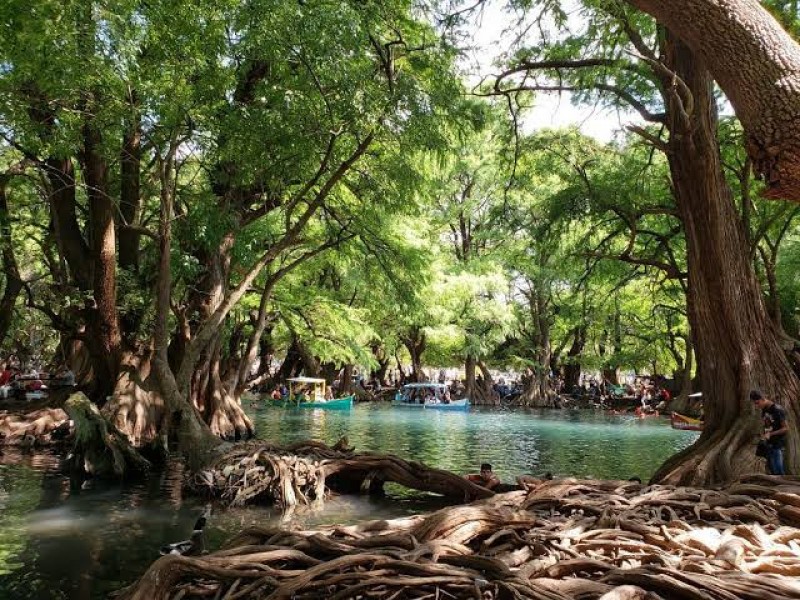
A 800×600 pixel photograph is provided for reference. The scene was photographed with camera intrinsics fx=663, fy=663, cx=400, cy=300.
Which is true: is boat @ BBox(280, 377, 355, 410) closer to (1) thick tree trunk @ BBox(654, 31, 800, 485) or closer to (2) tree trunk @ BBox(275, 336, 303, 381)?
(2) tree trunk @ BBox(275, 336, 303, 381)

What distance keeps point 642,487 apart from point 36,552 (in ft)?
22.9

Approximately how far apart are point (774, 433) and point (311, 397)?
3096 cm

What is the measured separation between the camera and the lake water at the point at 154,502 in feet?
23.0

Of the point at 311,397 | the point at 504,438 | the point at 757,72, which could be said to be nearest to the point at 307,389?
the point at 311,397

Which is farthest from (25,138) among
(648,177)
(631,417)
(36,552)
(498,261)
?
(631,417)

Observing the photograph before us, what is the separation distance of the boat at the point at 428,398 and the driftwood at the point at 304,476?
2820 cm

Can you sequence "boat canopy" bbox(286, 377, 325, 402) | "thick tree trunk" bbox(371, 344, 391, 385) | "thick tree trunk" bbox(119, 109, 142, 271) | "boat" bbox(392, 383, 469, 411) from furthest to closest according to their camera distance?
1. "thick tree trunk" bbox(371, 344, 391, 385)
2. "boat" bbox(392, 383, 469, 411)
3. "boat canopy" bbox(286, 377, 325, 402)
4. "thick tree trunk" bbox(119, 109, 142, 271)

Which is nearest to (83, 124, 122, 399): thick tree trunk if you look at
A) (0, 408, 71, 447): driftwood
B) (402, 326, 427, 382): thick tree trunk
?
(0, 408, 71, 447): driftwood

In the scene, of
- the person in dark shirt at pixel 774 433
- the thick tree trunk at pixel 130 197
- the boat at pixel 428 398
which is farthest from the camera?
the boat at pixel 428 398

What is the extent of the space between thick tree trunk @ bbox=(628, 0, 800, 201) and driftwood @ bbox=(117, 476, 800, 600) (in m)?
2.24

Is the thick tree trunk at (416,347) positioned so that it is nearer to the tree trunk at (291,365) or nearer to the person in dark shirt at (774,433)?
the tree trunk at (291,365)

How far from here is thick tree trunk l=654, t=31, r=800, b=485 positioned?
9086 millimetres

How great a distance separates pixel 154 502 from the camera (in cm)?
1064

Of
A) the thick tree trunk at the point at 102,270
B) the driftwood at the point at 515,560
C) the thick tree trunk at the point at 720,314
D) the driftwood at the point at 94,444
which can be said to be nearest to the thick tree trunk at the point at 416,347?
the thick tree trunk at the point at 102,270
